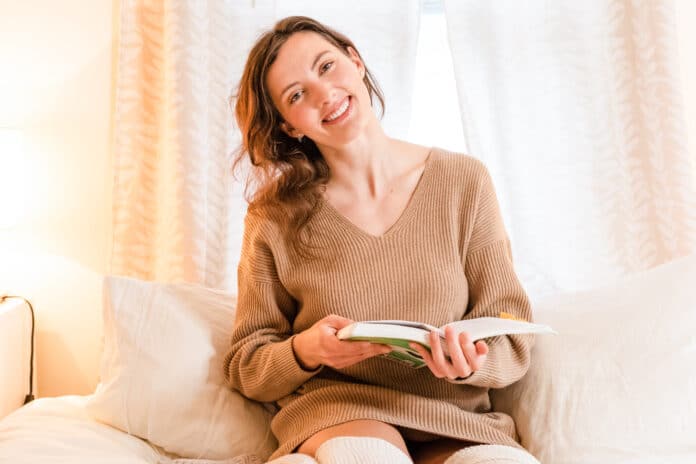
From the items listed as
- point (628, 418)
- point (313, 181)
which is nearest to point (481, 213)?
point (313, 181)

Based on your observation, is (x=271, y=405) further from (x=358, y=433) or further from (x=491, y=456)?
(x=491, y=456)

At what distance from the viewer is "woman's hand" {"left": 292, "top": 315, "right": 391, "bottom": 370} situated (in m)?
1.24

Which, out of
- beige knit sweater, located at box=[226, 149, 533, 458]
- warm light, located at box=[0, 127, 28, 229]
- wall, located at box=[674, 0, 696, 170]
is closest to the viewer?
beige knit sweater, located at box=[226, 149, 533, 458]

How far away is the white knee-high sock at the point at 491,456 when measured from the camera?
45.6 inches

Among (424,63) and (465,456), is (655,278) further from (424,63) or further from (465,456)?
(424,63)

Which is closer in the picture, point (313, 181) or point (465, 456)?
point (465, 456)

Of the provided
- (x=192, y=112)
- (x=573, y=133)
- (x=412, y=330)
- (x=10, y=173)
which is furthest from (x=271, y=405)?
(x=573, y=133)

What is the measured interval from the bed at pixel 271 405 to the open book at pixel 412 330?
28cm

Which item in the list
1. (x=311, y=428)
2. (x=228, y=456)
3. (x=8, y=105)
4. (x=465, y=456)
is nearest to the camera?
(x=465, y=456)

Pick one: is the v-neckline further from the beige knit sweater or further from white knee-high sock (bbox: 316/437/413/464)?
white knee-high sock (bbox: 316/437/413/464)

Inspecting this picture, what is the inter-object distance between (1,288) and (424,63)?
1.37 m

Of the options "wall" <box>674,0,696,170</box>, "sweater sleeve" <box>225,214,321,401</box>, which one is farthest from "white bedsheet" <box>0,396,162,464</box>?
"wall" <box>674,0,696,170</box>

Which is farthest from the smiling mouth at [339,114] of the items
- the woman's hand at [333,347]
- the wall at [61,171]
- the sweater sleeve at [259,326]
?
the wall at [61,171]

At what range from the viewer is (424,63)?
90.5 inches
